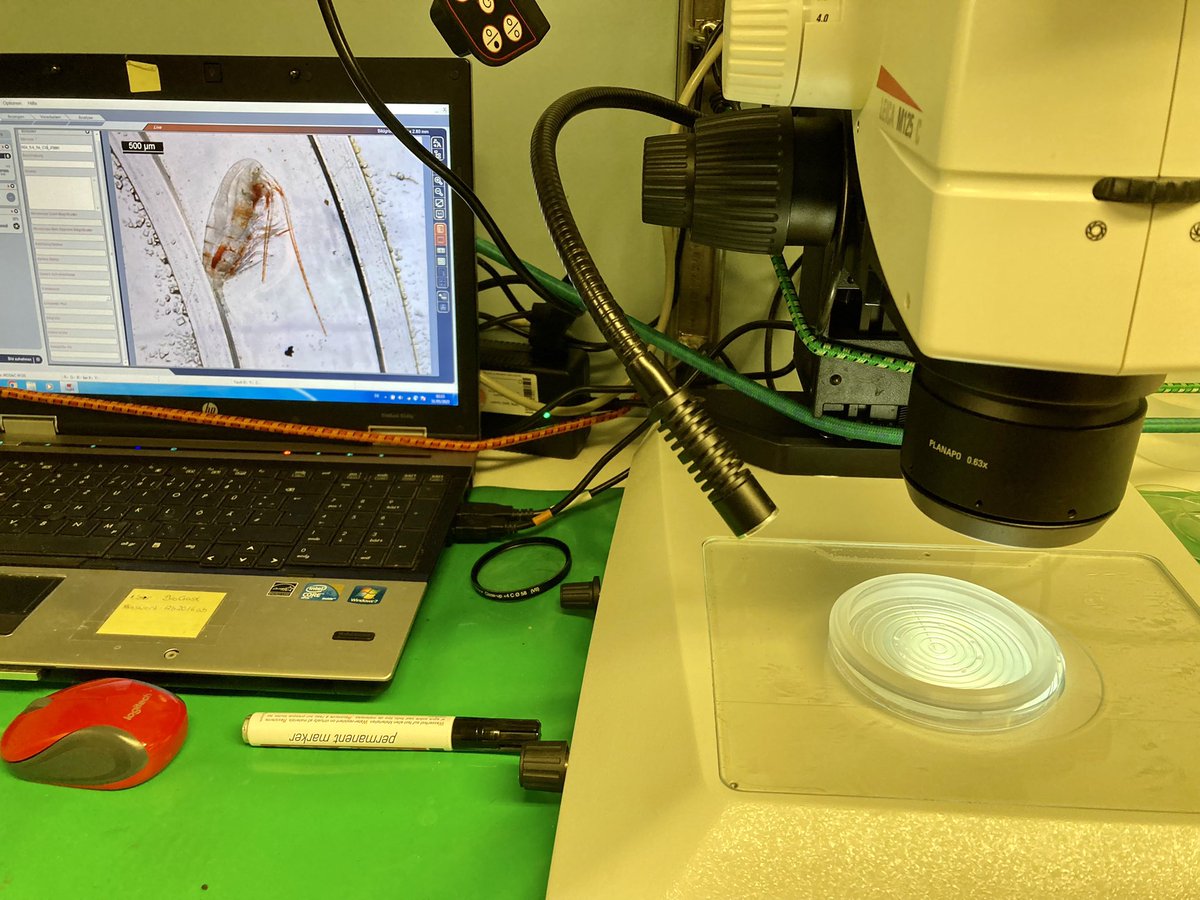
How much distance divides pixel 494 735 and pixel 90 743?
219mm

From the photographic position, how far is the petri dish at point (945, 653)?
39 cm

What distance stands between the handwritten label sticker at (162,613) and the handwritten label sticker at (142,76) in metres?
0.42

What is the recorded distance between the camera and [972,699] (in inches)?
15.2

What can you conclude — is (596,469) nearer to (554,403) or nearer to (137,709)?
(554,403)

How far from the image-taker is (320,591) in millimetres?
597

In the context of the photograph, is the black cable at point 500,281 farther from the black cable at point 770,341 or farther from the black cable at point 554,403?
the black cable at point 770,341

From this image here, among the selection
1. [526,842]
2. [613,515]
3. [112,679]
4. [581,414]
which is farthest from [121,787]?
[581,414]

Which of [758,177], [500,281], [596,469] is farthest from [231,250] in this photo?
[758,177]

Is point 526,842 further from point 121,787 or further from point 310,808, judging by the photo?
point 121,787

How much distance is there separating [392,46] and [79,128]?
1.01 feet

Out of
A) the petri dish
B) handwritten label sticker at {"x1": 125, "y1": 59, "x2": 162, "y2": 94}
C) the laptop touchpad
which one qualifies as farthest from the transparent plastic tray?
handwritten label sticker at {"x1": 125, "y1": 59, "x2": 162, "y2": 94}

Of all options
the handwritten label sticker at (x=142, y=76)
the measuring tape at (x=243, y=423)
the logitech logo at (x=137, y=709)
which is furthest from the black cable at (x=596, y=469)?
the handwritten label sticker at (x=142, y=76)

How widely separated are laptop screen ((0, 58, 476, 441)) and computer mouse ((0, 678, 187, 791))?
14.2 inches

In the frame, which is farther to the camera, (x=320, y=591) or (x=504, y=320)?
(x=504, y=320)
